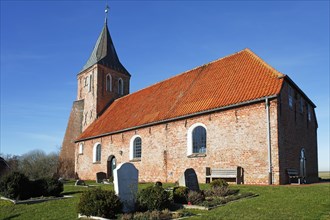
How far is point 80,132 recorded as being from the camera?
36781mm

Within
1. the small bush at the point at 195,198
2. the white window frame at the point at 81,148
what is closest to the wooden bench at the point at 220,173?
the small bush at the point at 195,198

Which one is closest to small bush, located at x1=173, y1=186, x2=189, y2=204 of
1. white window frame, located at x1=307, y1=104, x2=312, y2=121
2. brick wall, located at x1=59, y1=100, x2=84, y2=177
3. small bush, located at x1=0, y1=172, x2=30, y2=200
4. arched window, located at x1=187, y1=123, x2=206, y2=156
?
arched window, located at x1=187, y1=123, x2=206, y2=156

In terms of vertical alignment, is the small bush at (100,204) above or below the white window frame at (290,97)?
below

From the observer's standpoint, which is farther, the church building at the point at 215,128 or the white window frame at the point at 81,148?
the white window frame at the point at 81,148

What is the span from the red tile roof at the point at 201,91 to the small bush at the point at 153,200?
839cm

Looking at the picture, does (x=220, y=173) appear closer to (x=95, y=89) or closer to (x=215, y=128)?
(x=215, y=128)

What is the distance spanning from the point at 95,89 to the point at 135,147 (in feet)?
40.9

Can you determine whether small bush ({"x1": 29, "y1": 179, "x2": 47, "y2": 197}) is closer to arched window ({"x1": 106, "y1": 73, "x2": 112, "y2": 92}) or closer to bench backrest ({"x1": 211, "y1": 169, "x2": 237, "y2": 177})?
bench backrest ({"x1": 211, "y1": 169, "x2": 237, "y2": 177})

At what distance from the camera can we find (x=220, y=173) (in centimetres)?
1781

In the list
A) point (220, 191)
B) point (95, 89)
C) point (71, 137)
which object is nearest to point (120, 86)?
point (95, 89)

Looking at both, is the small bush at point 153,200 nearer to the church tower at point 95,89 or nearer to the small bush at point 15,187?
the small bush at point 15,187

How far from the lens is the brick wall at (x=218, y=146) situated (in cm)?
1642

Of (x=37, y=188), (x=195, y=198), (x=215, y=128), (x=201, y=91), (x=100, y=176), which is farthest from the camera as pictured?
(x=100, y=176)

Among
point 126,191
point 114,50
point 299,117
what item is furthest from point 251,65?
point 114,50
